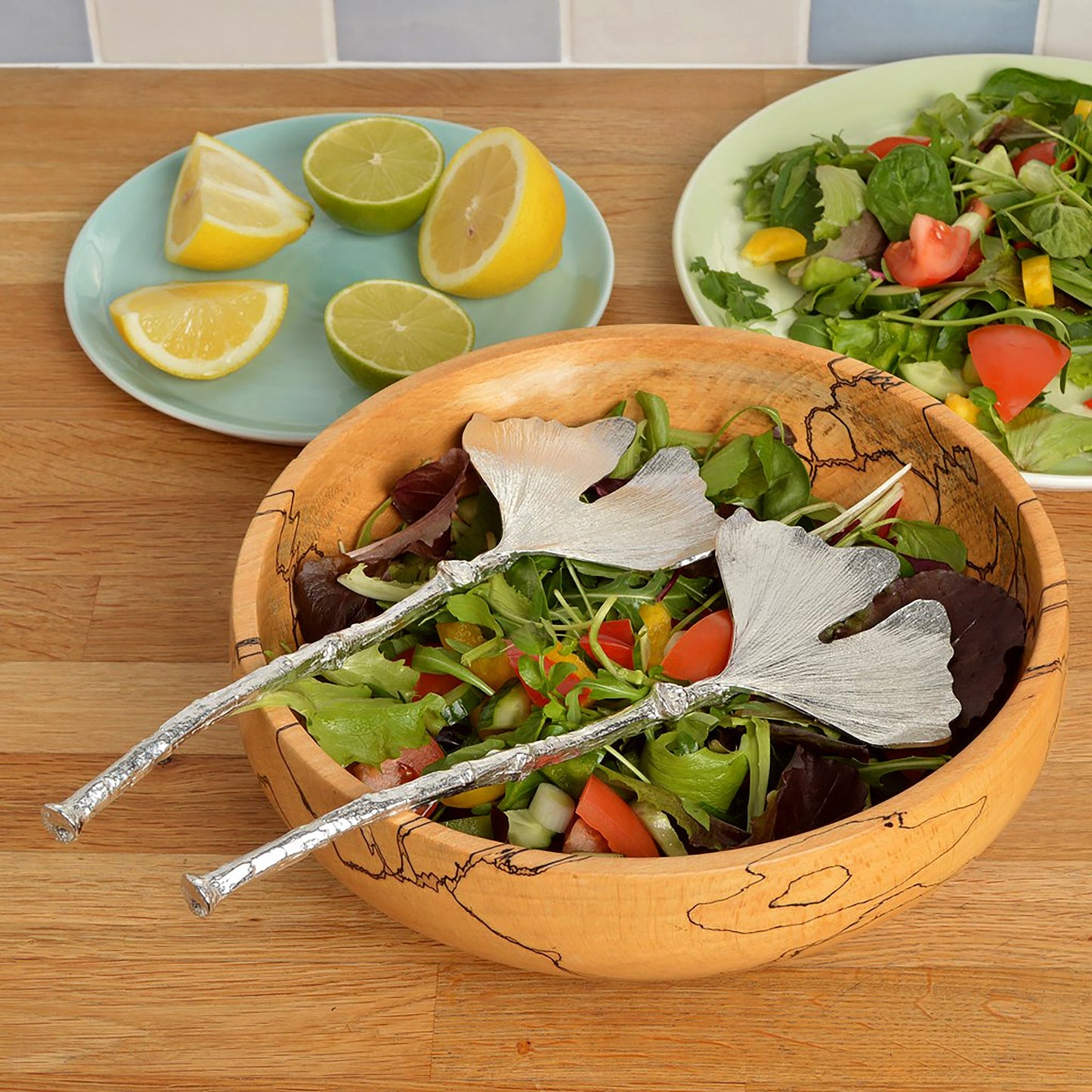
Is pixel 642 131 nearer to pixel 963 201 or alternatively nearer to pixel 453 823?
pixel 963 201

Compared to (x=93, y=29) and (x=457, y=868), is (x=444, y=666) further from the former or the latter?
(x=93, y=29)

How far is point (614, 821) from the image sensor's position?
63cm

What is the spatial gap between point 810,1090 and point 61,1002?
0.40 metres

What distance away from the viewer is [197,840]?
0.77m

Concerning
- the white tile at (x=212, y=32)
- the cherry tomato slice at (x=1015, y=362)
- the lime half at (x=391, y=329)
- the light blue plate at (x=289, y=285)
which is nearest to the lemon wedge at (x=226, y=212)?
the light blue plate at (x=289, y=285)

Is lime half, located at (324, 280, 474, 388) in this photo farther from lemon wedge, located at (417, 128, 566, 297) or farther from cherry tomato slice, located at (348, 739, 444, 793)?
cherry tomato slice, located at (348, 739, 444, 793)

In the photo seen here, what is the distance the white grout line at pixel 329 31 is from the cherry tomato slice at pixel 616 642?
1.00 metres

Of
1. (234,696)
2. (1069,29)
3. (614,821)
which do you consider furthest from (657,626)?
(1069,29)

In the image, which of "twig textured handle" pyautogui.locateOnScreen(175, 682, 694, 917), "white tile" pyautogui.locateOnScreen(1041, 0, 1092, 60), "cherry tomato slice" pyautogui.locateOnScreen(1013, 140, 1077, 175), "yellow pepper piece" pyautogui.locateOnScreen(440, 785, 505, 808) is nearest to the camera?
"twig textured handle" pyautogui.locateOnScreen(175, 682, 694, 917)

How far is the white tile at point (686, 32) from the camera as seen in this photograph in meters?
1.41

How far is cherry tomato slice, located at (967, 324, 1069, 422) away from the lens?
958mm

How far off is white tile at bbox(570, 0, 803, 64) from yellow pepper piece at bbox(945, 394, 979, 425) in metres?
0.65

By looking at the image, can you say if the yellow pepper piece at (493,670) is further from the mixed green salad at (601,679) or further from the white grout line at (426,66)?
the white grout line at (426,66)

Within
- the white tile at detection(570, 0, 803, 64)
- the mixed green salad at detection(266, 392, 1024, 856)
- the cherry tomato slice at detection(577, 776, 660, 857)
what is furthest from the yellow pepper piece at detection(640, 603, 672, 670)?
the white tile at detection(570, 0, 803, 64)
